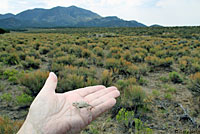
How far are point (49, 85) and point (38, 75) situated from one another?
9.30 ft

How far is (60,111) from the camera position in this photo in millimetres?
2482

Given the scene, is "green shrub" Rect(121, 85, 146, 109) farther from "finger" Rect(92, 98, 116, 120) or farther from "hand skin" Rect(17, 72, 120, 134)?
"finger" Rect(92, 98, 116, 120)

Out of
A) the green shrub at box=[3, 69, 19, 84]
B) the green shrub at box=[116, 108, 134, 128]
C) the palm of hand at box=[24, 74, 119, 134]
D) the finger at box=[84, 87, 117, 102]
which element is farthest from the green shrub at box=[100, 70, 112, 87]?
the green shrub at box=[3, 69, 19, 84]

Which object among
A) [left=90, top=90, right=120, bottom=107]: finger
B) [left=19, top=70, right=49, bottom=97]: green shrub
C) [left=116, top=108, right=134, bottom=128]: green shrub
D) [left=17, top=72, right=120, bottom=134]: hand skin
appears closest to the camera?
[left=17, top=72, right=120, bottom=134]: hand skin

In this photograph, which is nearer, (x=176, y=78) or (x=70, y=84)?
(x=70, y=84)

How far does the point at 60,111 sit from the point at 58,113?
7 cm

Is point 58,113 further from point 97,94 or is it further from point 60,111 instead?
point 97,94

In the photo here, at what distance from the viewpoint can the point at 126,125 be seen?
330 centimetres

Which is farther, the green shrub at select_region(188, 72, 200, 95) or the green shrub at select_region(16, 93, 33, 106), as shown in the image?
the green shrub at select_region(188, 72, 200, 95)

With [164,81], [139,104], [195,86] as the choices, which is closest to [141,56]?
[164,81]

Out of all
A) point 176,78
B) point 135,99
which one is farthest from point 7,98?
point 176,78

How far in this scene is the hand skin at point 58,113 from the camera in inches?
82.5

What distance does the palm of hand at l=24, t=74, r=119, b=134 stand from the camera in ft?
7.03

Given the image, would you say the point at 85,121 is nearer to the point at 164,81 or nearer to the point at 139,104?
the point at 139,104
